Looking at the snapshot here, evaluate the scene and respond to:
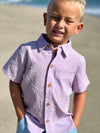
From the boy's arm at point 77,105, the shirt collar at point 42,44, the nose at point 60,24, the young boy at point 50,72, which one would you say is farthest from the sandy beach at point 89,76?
the nose at point 60,24

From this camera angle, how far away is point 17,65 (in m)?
1.49

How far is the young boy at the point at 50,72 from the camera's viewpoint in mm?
1436

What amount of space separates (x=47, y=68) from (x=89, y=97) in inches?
77.8

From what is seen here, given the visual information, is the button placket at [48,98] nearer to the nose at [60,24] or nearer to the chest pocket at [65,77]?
the chest pocket at [65,77]

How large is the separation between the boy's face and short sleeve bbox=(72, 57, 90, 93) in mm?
189

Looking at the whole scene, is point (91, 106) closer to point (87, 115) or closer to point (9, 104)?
point (87, 115)

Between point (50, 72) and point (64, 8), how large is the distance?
0.37 metres

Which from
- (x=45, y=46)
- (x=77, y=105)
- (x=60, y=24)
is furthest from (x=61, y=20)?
(x=77, y=105)

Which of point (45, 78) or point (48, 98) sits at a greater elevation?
point (45, 78)

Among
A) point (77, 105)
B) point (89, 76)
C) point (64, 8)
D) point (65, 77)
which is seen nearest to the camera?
point (64, 8)

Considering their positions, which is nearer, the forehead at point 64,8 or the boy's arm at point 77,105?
the forehead at point 64,8

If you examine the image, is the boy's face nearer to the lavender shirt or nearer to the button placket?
the lavender shirt

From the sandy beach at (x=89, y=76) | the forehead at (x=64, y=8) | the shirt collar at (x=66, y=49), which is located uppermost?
the forehead at (x=64, y=8)

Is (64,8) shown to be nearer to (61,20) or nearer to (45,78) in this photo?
(61,20)
